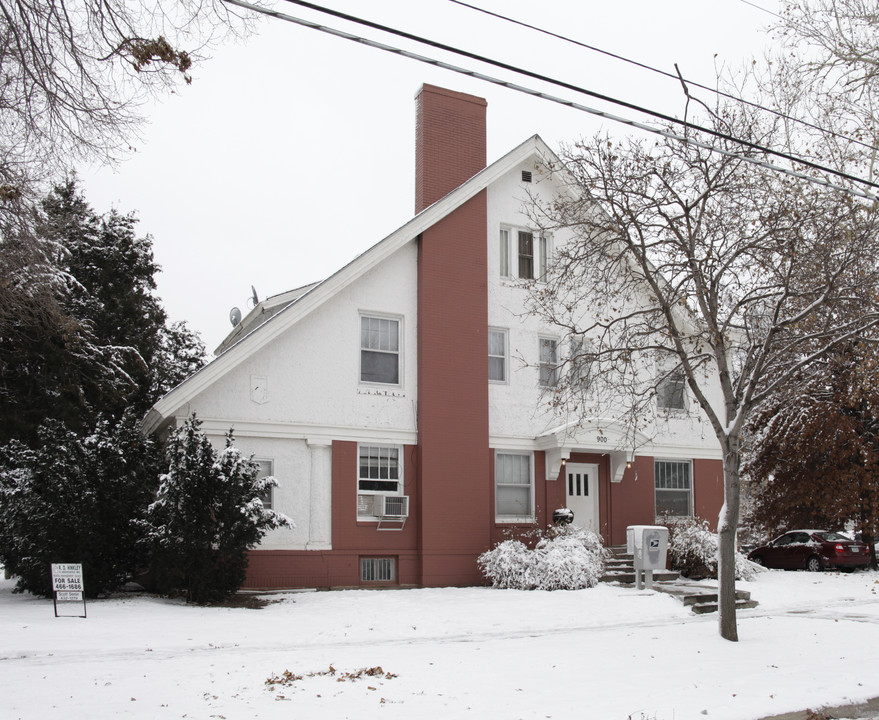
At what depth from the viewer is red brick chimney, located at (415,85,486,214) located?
840 inches

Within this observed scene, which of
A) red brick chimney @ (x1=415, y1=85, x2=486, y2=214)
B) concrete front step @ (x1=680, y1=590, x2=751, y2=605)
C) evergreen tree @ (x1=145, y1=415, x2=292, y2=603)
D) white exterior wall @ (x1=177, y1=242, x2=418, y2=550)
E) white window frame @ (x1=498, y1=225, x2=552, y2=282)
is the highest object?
red brick chimney @ (x1=415, y1=85, x2=486, y2=214)

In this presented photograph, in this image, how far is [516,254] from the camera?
20.8 m

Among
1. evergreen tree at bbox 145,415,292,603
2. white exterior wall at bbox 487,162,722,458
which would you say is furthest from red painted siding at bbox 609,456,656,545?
evergreen tree at bbox 145,415,292,603

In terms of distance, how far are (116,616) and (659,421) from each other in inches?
557

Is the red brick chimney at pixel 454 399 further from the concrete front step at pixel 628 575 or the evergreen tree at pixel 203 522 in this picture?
the evergreen tree at pixel 203 522

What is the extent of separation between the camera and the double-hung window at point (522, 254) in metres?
20.7

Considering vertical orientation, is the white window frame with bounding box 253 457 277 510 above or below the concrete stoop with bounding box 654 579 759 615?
above

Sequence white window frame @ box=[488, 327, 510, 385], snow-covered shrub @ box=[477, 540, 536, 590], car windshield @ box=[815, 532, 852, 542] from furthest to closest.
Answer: car windshield @ box=[815, 532, 852, 542], white window frame @ box=[488, 327, 510, 385], snow-covered shrub @ box=[477, 540, 536, 590]

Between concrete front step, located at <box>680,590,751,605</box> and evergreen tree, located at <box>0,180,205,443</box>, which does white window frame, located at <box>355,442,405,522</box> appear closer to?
evergreen tree, located at <box>0,180,205,443</box>

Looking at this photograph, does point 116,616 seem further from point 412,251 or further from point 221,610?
point 412,251

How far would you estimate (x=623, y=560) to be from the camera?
20.0 meters

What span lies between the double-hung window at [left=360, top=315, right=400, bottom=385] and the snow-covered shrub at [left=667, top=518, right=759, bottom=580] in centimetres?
742

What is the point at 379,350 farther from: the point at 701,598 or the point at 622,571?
the point at 701,598

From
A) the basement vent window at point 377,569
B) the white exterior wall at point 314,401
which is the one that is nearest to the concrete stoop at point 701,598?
the basement vent window at point 377,569
